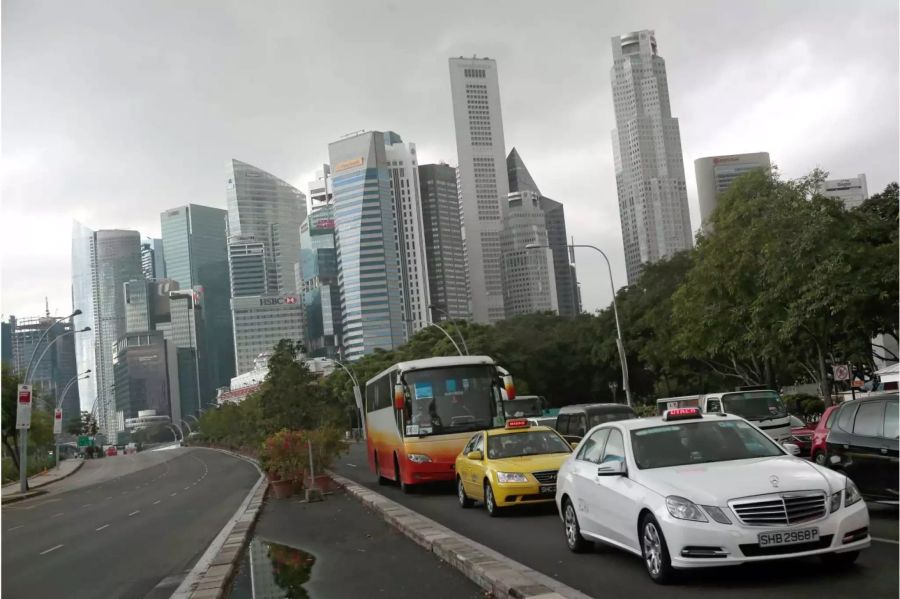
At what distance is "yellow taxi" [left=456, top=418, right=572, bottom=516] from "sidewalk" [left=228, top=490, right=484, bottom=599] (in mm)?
1768

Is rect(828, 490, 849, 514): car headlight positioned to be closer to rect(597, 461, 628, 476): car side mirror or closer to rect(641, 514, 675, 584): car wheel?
rect(641, 514, 675, 584): car wheel

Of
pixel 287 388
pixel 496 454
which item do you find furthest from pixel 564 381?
pixel 496 454

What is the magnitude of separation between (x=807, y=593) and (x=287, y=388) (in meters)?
35.0

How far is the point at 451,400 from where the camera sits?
2177 cm

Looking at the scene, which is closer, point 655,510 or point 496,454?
point 655,510

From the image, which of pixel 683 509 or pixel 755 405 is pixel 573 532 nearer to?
pixel 683 509

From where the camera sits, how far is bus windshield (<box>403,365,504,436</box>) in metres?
21.5

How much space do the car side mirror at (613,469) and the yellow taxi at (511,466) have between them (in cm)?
574

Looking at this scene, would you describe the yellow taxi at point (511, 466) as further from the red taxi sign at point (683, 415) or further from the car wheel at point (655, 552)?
the car wheel at point (655, 552)

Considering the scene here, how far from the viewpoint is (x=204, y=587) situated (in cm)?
980

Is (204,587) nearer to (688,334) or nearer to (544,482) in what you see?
(544,482)

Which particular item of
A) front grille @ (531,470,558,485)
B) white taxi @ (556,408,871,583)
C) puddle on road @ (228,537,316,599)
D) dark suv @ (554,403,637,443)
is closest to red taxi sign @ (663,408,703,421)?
white taxi @ (556,408,871,583)

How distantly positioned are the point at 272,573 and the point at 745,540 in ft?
20.1

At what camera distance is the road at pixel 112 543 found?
39.7ft
